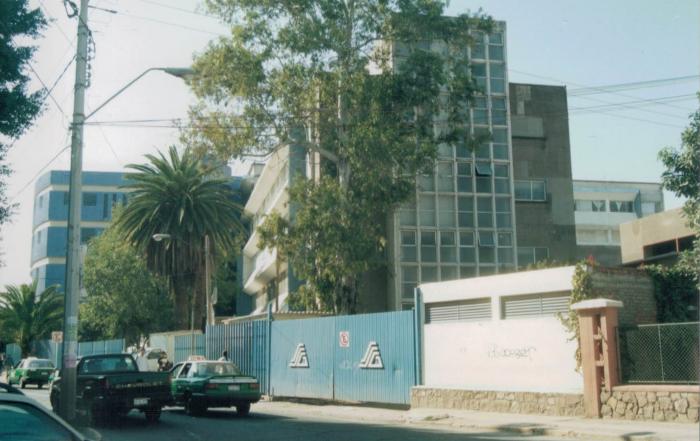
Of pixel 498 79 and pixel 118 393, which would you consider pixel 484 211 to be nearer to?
pixel 498 79

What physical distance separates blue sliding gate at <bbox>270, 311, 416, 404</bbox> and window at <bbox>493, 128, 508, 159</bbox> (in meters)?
22.4

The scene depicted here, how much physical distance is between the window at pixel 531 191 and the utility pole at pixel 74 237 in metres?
33.6

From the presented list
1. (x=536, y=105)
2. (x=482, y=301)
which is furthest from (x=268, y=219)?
(x=536, y=105)

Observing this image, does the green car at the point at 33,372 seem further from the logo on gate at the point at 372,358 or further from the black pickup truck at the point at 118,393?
the logo on gate at the point at 372,358

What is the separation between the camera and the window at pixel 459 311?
A: 786 inches

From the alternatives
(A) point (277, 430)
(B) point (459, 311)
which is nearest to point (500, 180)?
(B) point (459, 311)

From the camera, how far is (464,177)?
44594mm

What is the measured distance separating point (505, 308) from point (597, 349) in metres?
3.16

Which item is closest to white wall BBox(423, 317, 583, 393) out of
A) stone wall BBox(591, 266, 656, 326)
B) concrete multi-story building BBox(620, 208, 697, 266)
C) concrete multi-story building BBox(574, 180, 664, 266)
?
stone wall BBox(591, 266, 656, 326)

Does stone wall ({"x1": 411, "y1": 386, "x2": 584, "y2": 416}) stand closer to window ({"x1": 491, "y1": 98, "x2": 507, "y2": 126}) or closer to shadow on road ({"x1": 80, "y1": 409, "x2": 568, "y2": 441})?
shadow on road ({"x1": 80, "y1": 409, "x2": 568, "y2": 441})

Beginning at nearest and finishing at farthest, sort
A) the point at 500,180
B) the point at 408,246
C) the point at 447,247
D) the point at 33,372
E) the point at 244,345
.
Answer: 1. the point at 244,345
2. the point at 33,372
3. the point at 408,246
4. the point at 447,247
5. the point at 500,180

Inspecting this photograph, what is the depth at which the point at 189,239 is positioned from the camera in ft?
137

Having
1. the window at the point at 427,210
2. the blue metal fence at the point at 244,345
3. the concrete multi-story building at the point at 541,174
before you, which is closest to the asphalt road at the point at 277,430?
the blue metal fence at the point at 244,345

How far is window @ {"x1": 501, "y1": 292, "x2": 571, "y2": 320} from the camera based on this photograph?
58.7ft
